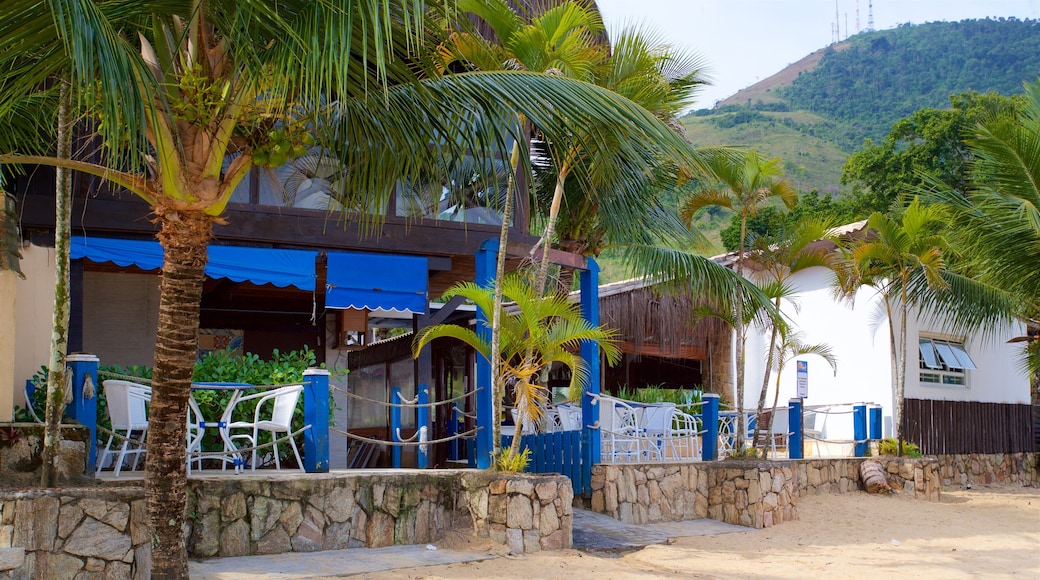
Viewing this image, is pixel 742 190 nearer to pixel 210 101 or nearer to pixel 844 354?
pixel 844 354

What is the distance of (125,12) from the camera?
16.2ft

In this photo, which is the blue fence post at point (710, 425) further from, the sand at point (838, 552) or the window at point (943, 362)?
the window at point (943, 362)

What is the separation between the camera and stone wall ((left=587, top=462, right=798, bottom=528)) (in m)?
10.1

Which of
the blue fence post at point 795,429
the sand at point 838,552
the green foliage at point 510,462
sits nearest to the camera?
the sand at point 838,552

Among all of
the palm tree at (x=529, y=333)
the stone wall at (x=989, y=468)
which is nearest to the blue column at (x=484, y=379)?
the palm tree at (x=529, y=333)

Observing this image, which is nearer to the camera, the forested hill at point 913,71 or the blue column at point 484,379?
the blue column at point 484,379

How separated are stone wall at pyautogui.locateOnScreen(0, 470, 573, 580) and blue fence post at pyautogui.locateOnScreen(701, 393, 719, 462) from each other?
3587mm

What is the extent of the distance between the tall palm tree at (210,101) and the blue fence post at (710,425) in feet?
19.2

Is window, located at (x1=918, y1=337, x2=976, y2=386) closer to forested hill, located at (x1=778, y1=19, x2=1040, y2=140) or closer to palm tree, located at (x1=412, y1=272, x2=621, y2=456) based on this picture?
palm tree, located at (x1=412, y1=272, x2=621, y2=456)

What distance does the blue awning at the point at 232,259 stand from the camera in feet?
28.4

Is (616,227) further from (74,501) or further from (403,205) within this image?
(74,501)

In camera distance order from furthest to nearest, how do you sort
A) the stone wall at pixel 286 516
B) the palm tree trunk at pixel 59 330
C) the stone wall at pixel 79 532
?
the palm tree trunk at pixel 59 330 → the stone wall at pixel 286 516 → the stone wall at pixel 79 532

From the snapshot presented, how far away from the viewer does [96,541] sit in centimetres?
580

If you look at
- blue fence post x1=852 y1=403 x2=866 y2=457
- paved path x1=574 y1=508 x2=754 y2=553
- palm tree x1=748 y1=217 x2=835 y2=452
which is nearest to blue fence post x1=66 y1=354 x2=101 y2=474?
paved path x1=574 y1=508 x2=754 y2=553
